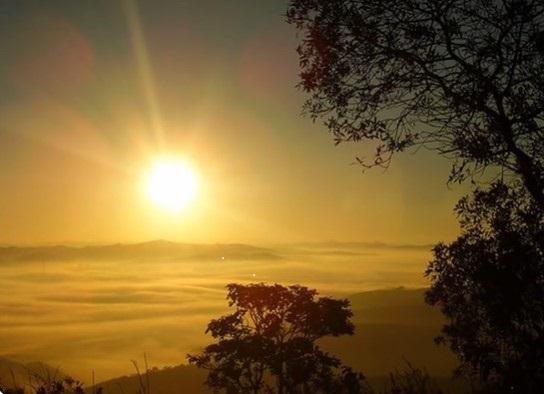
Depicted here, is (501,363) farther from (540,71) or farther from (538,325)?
(540,71)

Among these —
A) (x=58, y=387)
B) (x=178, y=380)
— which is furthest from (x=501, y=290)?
(x=178, y=380)

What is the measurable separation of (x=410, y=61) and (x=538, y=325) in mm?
7556

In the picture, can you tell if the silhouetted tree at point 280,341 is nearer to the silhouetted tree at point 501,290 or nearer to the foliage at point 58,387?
the silhouetted tree at point 501,290

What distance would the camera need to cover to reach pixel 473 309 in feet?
64.6

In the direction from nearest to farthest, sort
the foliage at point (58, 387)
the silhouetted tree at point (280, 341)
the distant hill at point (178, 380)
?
the foliage at point (58, 387)
the silhouetted tree at point (280, 341)
the distant hill at point (178, 380)

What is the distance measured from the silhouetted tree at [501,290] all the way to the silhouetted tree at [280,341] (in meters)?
8.27

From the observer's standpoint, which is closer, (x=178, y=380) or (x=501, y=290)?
(x=501, y=290)

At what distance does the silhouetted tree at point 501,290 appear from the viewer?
50.8 ft

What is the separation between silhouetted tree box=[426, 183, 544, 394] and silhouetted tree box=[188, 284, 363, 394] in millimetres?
8269

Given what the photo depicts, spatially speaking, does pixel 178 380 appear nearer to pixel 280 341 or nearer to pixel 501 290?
pixel 280 341

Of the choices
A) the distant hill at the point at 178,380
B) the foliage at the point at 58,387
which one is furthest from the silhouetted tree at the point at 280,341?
the distant hill at the point at 178,380

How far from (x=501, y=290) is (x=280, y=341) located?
12.9 meters

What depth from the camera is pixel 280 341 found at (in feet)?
88.7

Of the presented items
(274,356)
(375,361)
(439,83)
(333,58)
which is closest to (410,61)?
(439,83)
